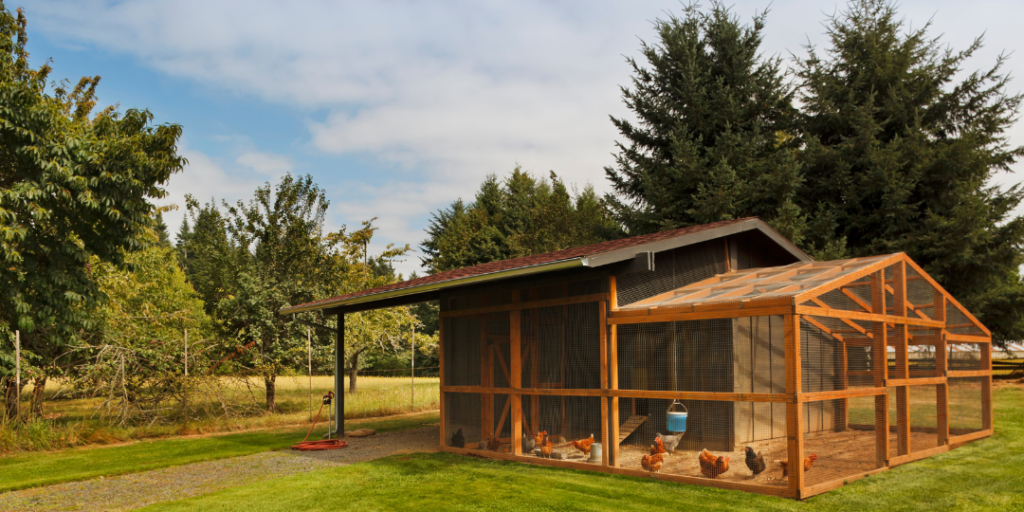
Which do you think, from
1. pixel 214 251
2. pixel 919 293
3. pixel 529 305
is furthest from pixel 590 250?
pixel 214 251

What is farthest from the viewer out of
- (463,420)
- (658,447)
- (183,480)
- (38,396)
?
(38,396)

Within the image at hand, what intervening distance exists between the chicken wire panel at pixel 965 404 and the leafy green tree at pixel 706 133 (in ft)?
25.3

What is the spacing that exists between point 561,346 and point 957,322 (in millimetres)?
6652

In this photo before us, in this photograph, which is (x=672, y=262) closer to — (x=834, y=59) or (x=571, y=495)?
(x=571, y=495)

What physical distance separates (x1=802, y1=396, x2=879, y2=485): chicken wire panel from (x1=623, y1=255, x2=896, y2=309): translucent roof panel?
1.57 meters

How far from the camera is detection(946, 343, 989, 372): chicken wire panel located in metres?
10.7

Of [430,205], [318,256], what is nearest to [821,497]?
[318,256]

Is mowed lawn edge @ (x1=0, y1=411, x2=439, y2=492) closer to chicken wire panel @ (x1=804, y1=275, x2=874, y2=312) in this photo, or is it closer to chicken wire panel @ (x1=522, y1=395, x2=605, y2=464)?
chicken wire panel @ (x1=522, y1=395, x2=605, y2=464)

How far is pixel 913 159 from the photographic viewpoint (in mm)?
18641

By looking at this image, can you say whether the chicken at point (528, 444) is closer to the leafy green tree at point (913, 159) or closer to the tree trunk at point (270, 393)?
the tree trunk at point (270, 393)

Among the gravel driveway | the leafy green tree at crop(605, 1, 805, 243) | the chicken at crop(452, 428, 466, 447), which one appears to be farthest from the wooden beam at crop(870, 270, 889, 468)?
the leafy green tree at crop(605, 1, 805, 243)

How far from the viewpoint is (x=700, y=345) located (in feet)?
31.2

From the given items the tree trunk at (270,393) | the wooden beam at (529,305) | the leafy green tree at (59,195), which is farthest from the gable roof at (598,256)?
the tree trunk at (270,393)

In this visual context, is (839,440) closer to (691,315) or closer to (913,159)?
(691,315)
